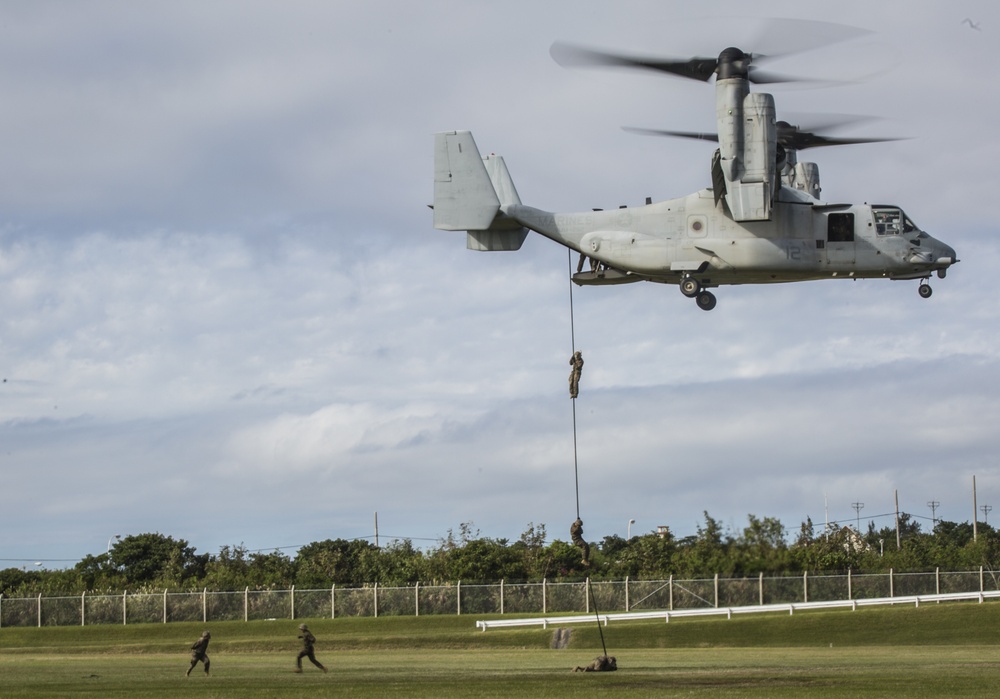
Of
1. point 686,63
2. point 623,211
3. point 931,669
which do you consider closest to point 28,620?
point 623,211

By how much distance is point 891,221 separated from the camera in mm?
38438

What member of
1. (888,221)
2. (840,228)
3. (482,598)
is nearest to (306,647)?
(840,228)

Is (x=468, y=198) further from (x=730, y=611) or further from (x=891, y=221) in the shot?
(x=730, y=611)

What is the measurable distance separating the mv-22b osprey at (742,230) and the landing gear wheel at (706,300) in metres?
0.03

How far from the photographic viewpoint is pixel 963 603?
1854 inches

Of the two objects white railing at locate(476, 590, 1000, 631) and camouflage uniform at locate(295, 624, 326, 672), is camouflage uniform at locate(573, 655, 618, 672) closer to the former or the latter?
camouflage uniform at locate(295, 624, 326, 672)

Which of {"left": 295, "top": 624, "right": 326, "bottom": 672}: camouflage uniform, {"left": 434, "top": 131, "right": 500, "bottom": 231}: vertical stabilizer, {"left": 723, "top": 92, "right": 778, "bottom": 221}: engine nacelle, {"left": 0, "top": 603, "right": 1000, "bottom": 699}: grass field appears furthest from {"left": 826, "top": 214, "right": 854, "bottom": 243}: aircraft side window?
{"left": 295, "top": 624, "right": 326, "bottom": 672}: camouflage uniform

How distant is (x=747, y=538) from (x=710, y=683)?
2106 cm

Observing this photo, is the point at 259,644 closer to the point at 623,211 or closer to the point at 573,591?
the point at 573,591

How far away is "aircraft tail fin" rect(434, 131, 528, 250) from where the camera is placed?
135ft

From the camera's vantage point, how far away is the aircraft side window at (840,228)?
38.3 metres

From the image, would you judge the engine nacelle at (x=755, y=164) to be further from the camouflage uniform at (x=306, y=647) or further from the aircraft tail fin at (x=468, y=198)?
the camouflage uniform at (x=306, y=647)

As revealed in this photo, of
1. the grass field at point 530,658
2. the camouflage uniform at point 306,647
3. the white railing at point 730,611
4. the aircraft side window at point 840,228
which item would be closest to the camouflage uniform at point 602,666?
the grass field at point 530,658

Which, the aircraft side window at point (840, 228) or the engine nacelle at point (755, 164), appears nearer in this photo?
the engine nacelle at point (755, 164)
